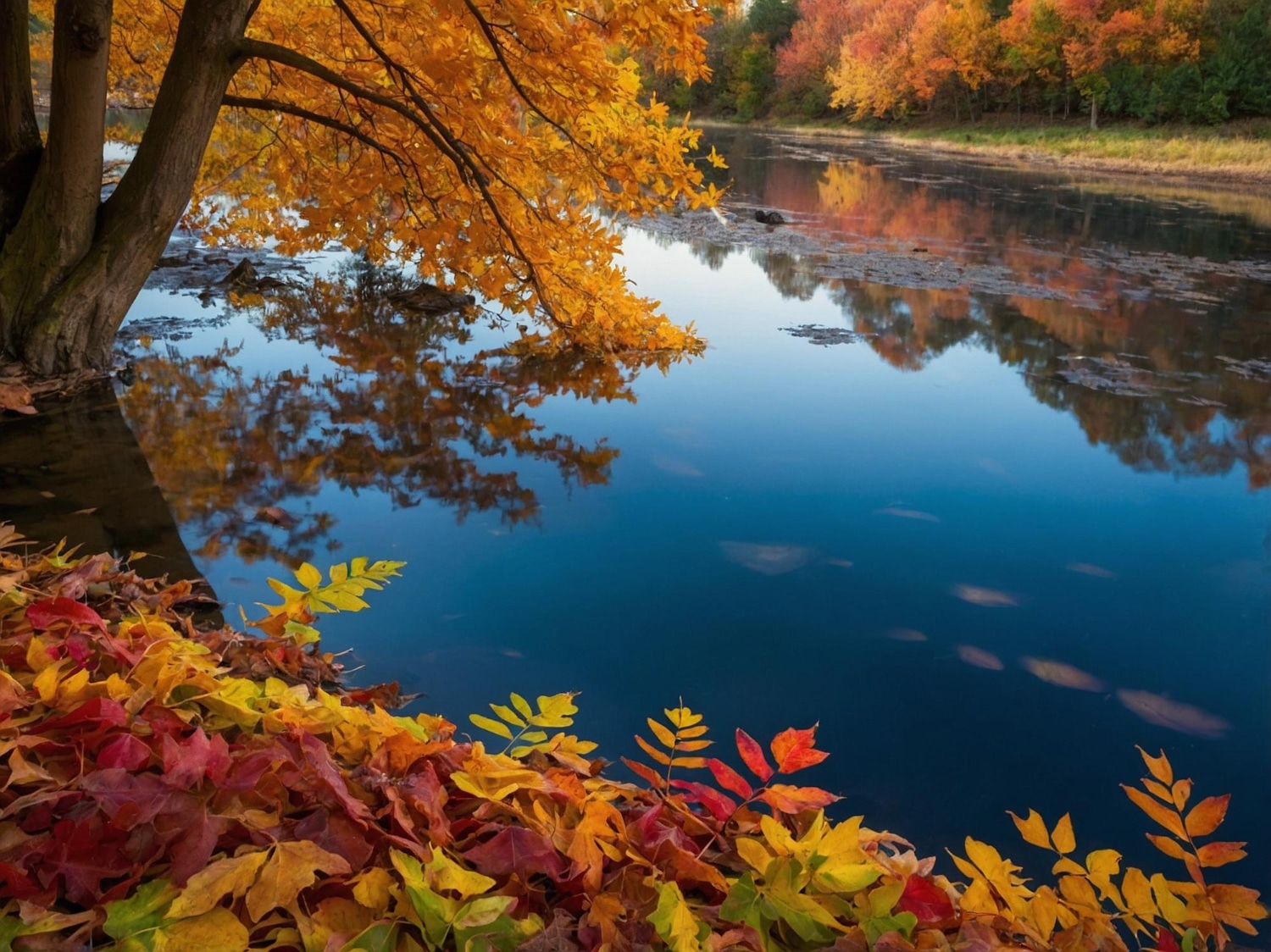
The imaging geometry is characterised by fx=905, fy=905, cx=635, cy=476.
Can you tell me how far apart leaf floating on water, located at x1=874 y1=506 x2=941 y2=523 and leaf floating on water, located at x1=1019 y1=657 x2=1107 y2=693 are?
1181 mm

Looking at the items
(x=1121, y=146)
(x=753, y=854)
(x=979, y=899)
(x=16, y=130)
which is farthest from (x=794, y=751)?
(x=1121, y=146)

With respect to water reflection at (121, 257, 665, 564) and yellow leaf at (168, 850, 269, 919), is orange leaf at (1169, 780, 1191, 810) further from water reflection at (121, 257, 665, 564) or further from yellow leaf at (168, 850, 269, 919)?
water reflection at (121, 257, 665, 564)

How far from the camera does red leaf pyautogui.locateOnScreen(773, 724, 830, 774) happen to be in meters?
1.36

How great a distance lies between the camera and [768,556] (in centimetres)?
376

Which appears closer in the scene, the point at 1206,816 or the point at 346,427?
the point at 1206,816

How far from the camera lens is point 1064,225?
561 inches

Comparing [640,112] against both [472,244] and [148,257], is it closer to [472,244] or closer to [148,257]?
[472,244]

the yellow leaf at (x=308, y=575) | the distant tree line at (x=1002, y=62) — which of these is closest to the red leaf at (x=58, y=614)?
the yellow leaf at (x=308, y=575)

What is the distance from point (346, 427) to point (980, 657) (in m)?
3.58

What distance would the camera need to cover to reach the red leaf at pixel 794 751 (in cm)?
136

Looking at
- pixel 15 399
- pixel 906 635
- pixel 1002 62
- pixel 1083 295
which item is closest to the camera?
pixel 906 635

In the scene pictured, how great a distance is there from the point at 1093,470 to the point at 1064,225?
11008mm

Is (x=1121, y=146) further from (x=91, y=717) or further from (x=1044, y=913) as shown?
(x=91, y=717)

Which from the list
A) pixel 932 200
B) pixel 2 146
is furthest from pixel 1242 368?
pixel 932 200
